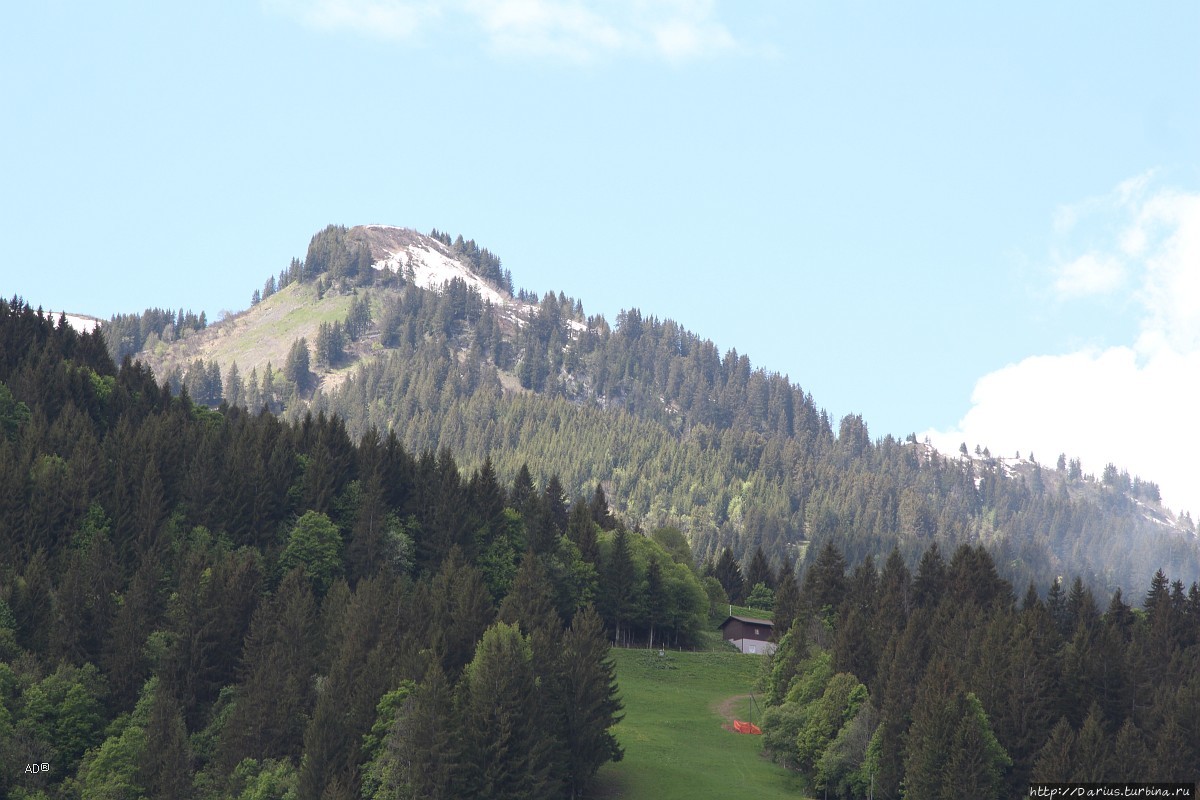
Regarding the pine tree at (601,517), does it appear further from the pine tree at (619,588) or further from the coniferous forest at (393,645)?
the coniferous forest at (393,645)

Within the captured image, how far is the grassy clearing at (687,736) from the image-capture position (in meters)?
90.4

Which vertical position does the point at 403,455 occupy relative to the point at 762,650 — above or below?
above

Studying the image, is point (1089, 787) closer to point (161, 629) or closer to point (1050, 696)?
point (1050, 696)

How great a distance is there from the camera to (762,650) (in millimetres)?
146500

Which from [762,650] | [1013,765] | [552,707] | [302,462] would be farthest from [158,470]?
[1013,765]

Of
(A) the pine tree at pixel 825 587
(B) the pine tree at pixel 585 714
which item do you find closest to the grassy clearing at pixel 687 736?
(B) the pine tree at pixel 585 714

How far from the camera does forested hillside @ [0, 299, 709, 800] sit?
8275 cm

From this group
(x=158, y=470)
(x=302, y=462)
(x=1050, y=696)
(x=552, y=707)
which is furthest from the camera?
(x=302, y=462)

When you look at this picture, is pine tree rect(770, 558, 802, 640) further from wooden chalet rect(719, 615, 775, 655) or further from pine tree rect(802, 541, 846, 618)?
wooden chalet rect(719, 615, 775, 655)

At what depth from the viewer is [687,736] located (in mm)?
103188

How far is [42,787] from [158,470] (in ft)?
136

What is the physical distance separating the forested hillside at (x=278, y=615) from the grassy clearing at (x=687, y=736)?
3.81 meters

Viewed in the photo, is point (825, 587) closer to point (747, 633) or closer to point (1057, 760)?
point (747, 633)

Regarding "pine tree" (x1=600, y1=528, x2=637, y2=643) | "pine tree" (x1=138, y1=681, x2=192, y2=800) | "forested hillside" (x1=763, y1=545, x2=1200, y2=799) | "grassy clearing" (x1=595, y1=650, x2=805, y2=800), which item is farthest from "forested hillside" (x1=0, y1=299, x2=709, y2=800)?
"forested hillside" (x1=763, y1=545, x2=1200, y2=799)
